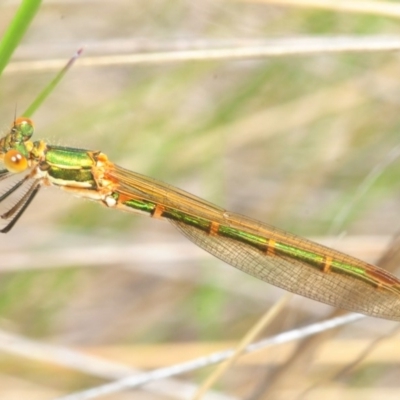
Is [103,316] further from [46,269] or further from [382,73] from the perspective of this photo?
[382,73]

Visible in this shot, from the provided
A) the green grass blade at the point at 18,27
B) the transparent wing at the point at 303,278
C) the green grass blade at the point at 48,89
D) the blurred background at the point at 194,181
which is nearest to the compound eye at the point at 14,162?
the green grass blade at the point at 48,89

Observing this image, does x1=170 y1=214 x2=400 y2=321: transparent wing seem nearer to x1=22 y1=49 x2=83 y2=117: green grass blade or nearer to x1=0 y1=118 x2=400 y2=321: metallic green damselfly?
x1=0 y1=118 x2=400 y2=321: metallic green damselfly

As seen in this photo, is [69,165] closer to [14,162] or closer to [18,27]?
[14,162]

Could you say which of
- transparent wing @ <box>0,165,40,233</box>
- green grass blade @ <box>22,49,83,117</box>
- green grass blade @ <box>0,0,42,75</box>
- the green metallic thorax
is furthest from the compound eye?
green grass blade @ <box>0,0,42,75</box>

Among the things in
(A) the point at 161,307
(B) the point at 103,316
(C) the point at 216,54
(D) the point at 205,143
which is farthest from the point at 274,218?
(C) the point at 216,54

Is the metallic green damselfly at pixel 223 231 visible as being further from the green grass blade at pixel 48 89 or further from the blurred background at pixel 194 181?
the green grass blade at pixel 48 89

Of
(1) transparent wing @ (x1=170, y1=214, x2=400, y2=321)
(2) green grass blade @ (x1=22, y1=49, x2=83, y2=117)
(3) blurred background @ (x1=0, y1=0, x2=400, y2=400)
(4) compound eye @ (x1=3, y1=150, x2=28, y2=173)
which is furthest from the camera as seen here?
(3) blurred background @ (x1=0, y1=0, x2=400, y2=400)

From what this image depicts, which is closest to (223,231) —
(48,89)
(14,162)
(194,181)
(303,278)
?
(303,278)
